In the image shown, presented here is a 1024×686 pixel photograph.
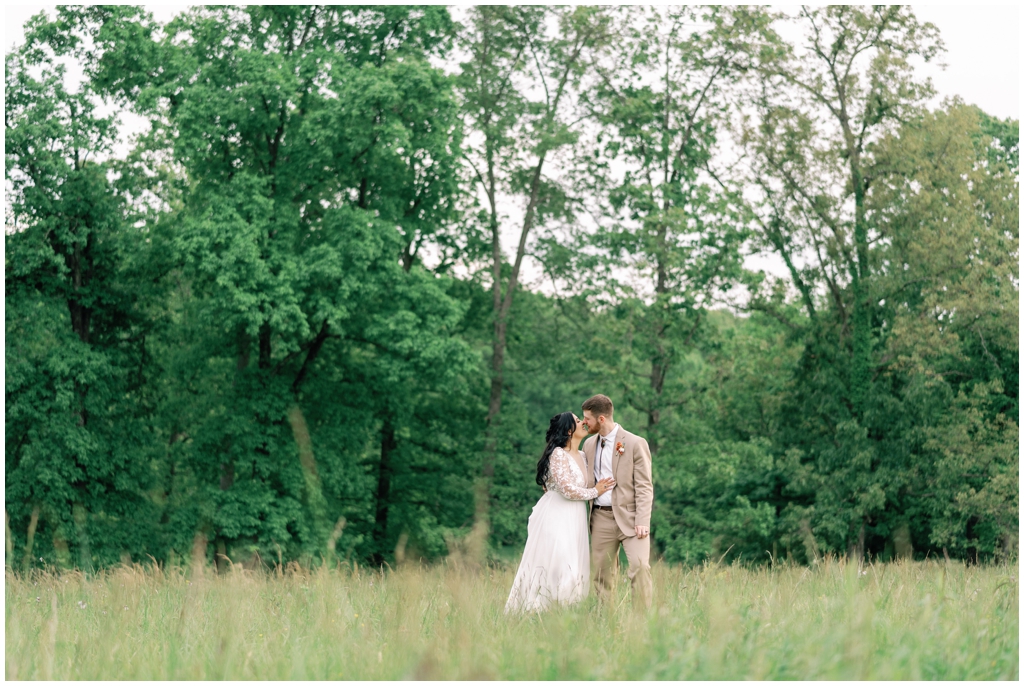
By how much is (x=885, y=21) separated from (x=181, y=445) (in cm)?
1907

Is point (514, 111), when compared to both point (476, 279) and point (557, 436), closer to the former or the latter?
point (476, 279)

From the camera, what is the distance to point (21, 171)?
1827 cm

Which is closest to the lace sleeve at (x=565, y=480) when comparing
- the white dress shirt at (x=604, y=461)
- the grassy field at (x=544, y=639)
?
the white dress shirt at (x=604, y=461)

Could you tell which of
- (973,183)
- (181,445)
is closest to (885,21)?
(973,183)

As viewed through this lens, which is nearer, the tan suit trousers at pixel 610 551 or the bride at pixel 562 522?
the tan suit trousers at pixel 610 551

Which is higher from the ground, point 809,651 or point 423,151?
point 423,151

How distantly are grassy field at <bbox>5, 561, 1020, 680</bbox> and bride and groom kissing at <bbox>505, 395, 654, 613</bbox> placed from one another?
48 centimetres

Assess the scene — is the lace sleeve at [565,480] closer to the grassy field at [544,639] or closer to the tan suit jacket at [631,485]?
the tan suit jacket at [631,485]

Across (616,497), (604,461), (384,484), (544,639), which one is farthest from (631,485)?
(384,484)

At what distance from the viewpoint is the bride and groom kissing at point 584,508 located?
6414 mm

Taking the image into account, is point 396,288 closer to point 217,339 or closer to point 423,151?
point 423,151

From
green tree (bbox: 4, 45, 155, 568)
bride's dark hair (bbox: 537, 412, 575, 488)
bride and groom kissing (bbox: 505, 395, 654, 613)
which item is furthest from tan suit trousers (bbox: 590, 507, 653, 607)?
green tree (bbox: 4, 45, 155, 568)

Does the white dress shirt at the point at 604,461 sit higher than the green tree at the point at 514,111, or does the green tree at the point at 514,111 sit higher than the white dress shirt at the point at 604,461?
the green tree at the point at 514,111

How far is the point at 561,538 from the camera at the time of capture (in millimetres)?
6516
